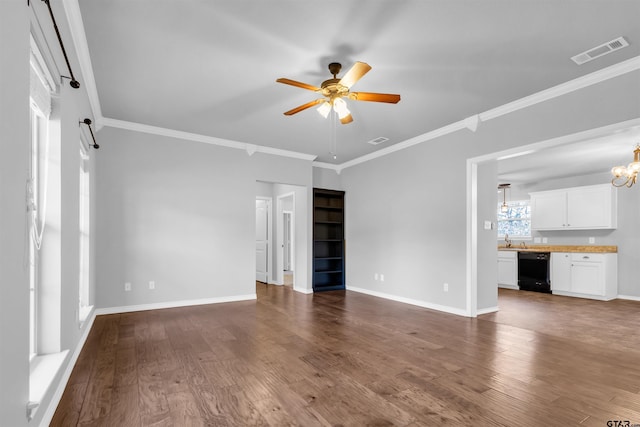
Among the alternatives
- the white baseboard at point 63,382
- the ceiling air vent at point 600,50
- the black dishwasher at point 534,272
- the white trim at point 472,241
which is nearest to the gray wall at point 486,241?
the white trim at point 472,241

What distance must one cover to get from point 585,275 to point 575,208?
1.53 metres

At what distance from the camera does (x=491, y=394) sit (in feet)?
7.66

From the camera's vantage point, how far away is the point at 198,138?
532cm

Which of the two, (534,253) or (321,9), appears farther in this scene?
(534,253)

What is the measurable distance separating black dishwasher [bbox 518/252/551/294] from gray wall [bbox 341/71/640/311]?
2868 millimetres

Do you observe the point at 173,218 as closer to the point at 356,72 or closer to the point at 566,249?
the point at 356,72

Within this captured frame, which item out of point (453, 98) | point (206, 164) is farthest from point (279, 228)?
point (453, 98)

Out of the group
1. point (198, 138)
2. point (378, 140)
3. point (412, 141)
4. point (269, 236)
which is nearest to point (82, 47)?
point (198, 138)

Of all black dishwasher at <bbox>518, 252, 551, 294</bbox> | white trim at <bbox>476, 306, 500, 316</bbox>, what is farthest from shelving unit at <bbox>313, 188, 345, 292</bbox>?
black dishwasher at <bbox>518, 252, 551, 294</bbox>

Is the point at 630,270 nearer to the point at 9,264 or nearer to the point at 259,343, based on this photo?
the point at 259,343

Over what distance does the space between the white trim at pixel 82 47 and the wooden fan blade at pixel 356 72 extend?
205 centimetres

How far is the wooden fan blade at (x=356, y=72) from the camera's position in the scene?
2.53 m

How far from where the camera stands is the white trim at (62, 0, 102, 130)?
7.70 feet

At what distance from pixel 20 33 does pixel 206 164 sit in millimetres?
4010
